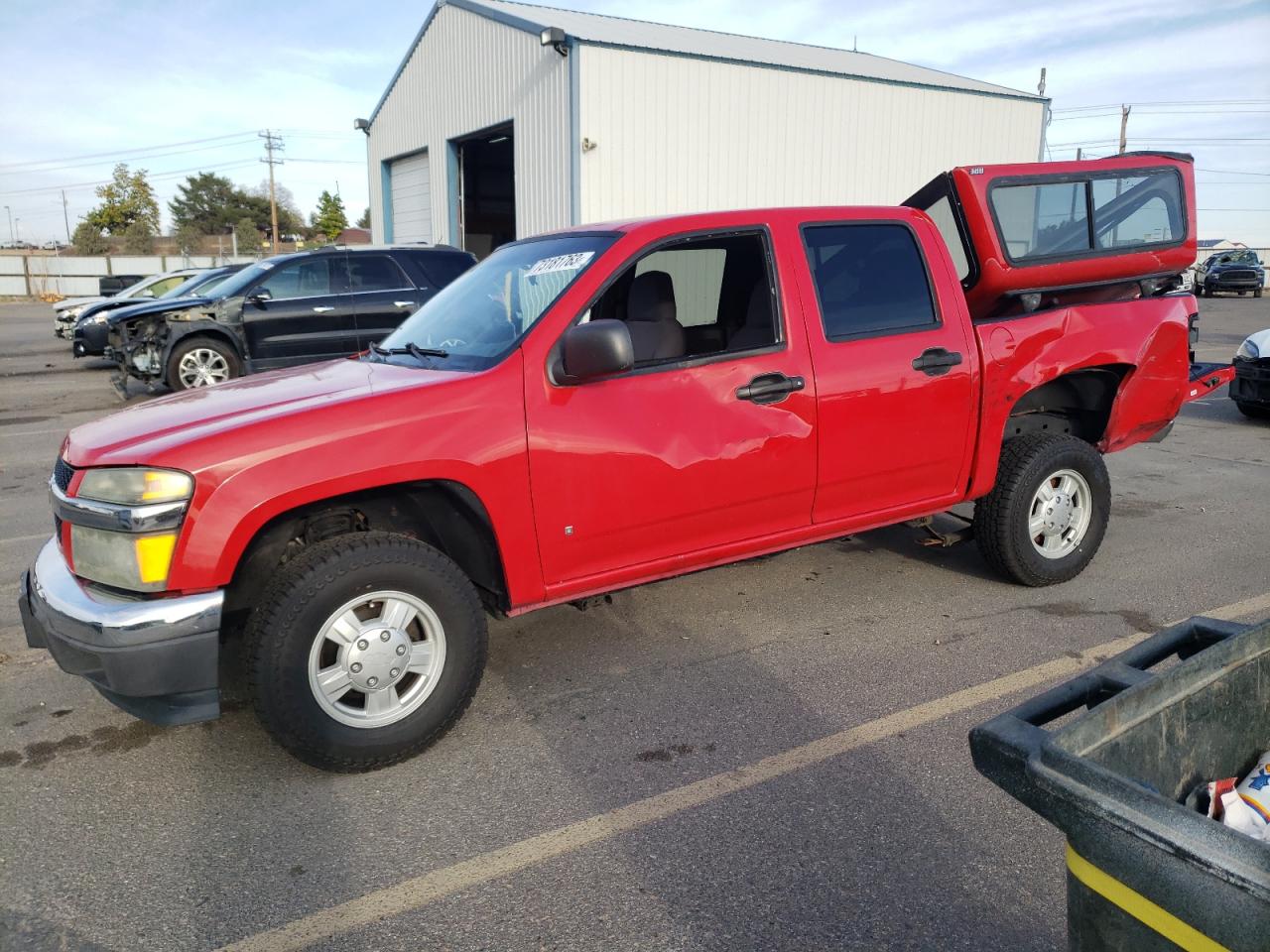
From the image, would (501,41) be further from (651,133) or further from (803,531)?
(803,531)

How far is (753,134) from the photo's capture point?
16.6 meters

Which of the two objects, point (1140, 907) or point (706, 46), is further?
point (706, 46)

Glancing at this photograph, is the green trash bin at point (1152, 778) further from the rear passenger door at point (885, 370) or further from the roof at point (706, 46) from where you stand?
the roof at point (706, 46)

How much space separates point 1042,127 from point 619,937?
21765 millimetres

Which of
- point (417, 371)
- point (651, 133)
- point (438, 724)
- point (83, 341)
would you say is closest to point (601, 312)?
point (417, 371)

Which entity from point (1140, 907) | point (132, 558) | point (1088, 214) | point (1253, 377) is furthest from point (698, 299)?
point (1253, 377)

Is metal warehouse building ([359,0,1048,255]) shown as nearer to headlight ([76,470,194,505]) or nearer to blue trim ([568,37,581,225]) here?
blue trim ([568,37,581,225])

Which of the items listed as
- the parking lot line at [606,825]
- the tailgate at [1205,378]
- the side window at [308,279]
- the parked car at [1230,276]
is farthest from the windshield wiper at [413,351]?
the parked car at [1230,276]

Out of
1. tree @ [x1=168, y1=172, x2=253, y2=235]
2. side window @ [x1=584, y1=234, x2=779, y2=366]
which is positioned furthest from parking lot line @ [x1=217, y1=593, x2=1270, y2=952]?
tree @ [x1=168, y1=172, x2=253, y2=235]

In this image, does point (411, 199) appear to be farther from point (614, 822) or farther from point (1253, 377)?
point (614, 822)

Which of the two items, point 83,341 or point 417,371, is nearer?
point 417,371

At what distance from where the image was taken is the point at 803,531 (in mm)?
4148

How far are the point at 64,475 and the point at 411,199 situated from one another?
20.5 metres

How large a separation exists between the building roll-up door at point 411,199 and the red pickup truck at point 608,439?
18083mm
